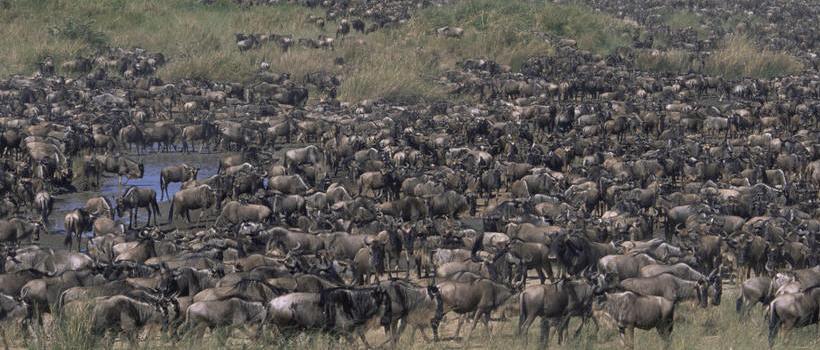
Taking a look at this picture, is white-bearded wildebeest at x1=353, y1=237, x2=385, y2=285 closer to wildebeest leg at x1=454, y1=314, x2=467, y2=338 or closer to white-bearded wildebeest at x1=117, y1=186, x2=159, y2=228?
wildebeest leg at x1=454, y1=314, x2=467, y2=338

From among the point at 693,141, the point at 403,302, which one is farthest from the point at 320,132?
the point at 403,302

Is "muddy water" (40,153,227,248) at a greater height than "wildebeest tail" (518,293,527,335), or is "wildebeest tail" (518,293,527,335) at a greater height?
"wildebeest tail" (518,293,527,335)

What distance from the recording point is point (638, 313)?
13828 mm

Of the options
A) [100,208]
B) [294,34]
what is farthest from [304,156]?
[294,34]

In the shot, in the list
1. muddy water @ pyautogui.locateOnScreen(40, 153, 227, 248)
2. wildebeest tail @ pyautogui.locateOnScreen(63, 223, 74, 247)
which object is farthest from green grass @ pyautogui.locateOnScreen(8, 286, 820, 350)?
muddy water @ pyautogui.locateOnScreen(40, 153, 227, 248)

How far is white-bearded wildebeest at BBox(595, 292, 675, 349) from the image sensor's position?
1381cm

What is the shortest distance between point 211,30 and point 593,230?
96.5 feet

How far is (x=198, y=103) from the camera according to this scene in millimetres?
33750

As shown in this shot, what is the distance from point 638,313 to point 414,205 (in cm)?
805

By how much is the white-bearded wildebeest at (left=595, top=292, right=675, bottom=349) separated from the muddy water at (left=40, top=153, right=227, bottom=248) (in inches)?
404

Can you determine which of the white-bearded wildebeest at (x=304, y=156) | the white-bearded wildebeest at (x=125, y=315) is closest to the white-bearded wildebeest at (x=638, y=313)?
the white-bearded wildebeest at (x=125, y=315)

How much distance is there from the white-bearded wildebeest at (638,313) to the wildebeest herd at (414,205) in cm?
3

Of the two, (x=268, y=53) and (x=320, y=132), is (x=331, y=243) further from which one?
(x=268, y=53)

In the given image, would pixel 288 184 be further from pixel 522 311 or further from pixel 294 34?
pixel 294 34
